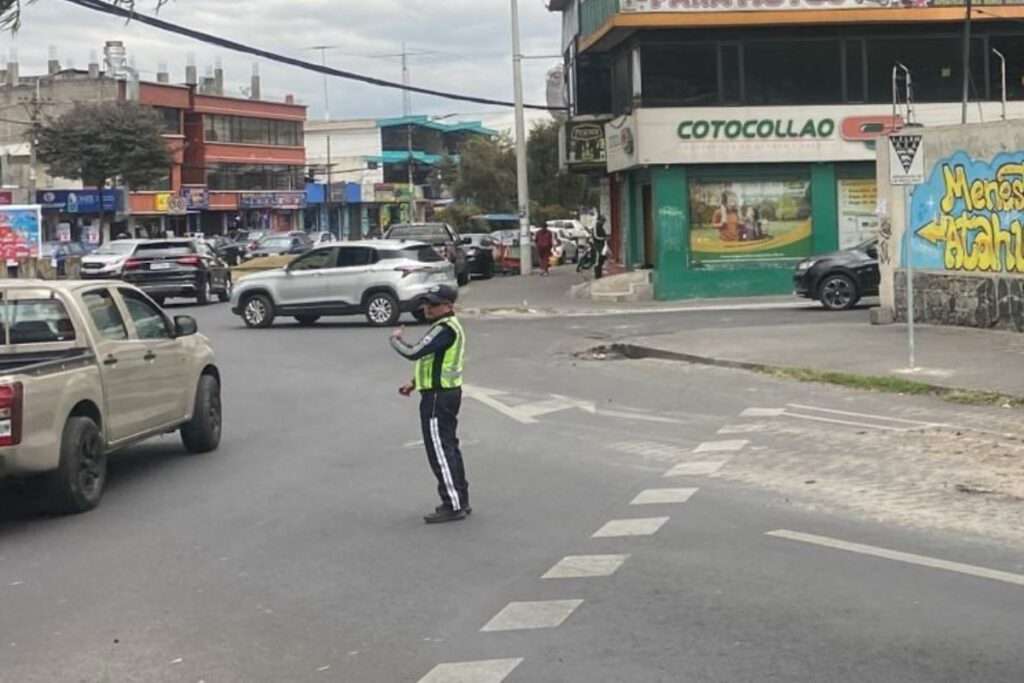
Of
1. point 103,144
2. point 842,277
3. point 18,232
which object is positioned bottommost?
point 842,277

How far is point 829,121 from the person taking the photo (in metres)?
31.0

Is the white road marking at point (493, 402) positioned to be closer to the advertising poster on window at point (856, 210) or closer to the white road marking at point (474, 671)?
the white road marking at point (474, 671)

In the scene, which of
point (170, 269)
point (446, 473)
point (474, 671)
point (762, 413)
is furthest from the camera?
point (170, 269)

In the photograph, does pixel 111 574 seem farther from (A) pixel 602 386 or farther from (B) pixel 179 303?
(B) pixel 179 303

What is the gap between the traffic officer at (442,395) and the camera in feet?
28.4

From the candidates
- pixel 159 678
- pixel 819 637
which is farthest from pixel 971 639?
pixel 159 678

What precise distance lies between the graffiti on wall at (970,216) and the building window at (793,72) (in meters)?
10.3

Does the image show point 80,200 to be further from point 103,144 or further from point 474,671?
point 474,671

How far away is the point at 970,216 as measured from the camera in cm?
1994

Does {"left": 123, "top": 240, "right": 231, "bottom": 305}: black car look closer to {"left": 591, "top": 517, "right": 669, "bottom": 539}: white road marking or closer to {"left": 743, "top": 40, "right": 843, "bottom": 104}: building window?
{"left": 743, "top": 40, "right": 843, "bottom": 104}: building window

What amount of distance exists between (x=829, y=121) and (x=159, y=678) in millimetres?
27848

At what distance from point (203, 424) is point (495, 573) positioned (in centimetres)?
526

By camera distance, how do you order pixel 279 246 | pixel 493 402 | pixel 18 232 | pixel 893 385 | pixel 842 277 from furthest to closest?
1. pixel 279 246
2. pixel 18 232
3. pixel 842 277
4. pixel 893 385
5. pixel 493 402

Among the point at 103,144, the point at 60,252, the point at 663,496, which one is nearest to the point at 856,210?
the point at 663,496
